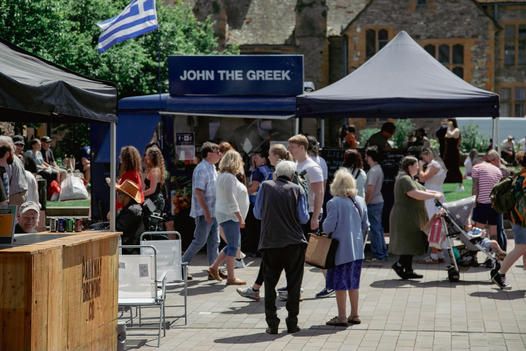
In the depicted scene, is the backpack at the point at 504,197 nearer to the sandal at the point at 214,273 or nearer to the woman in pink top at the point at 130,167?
the sandal at the point at 214,273

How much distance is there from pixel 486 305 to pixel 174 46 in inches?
1448

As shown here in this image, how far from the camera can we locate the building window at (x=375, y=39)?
56.7 metres

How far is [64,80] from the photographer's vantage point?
27.4ft

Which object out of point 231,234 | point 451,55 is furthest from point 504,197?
point 451,55

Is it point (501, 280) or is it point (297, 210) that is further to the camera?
point (501, 280)

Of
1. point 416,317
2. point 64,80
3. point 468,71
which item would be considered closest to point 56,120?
point 64,80

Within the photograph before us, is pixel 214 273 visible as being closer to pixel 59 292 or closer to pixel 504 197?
pixel 504 197

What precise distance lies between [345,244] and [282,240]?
741mm

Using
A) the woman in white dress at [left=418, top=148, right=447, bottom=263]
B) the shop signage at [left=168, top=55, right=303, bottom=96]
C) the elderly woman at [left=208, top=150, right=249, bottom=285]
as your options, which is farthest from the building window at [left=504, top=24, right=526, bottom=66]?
the elderly woman at [left=208, top=150, right=249, bottom=285]

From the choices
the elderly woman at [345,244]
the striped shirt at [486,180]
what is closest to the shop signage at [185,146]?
the striped shirt at [486,180]

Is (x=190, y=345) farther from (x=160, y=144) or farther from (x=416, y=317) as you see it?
(x=160, y=144)

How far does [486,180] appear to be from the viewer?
599 inches

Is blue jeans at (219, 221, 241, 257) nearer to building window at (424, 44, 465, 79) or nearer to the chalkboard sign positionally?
the chalkboard sign

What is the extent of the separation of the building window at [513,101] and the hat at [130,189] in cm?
4786
